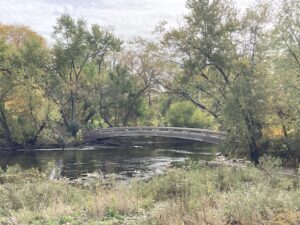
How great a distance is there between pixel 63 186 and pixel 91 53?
1525 inches

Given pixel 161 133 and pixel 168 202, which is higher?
pixel 161 133

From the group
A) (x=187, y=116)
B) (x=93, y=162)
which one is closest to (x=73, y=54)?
(x=187, y=116)

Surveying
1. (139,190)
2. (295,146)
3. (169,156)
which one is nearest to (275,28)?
(295,146)

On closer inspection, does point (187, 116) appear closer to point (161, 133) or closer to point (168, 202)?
point (161, 133)

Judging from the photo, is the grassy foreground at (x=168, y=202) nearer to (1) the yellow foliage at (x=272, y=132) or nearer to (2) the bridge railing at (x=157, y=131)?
(1) the yellow foliage at (x=272, y=132)

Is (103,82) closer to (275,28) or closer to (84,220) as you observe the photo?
(275,28)

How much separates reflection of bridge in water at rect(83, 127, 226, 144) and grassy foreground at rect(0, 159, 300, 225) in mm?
19713

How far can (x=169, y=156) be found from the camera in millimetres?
33688

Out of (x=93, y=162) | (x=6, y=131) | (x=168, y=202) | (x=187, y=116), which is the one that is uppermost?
(x=187, y=116)

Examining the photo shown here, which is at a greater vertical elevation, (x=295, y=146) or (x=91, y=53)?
(x=91, y=53)

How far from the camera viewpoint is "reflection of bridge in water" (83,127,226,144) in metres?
34.2

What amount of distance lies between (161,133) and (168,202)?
31.3 metres

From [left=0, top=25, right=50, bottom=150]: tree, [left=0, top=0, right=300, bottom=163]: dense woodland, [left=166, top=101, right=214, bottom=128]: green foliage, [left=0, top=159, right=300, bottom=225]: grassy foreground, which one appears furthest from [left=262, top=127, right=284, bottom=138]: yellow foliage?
[left=166, top=101, right=214, bottom=128]: green foliage

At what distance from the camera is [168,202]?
29.6ft
